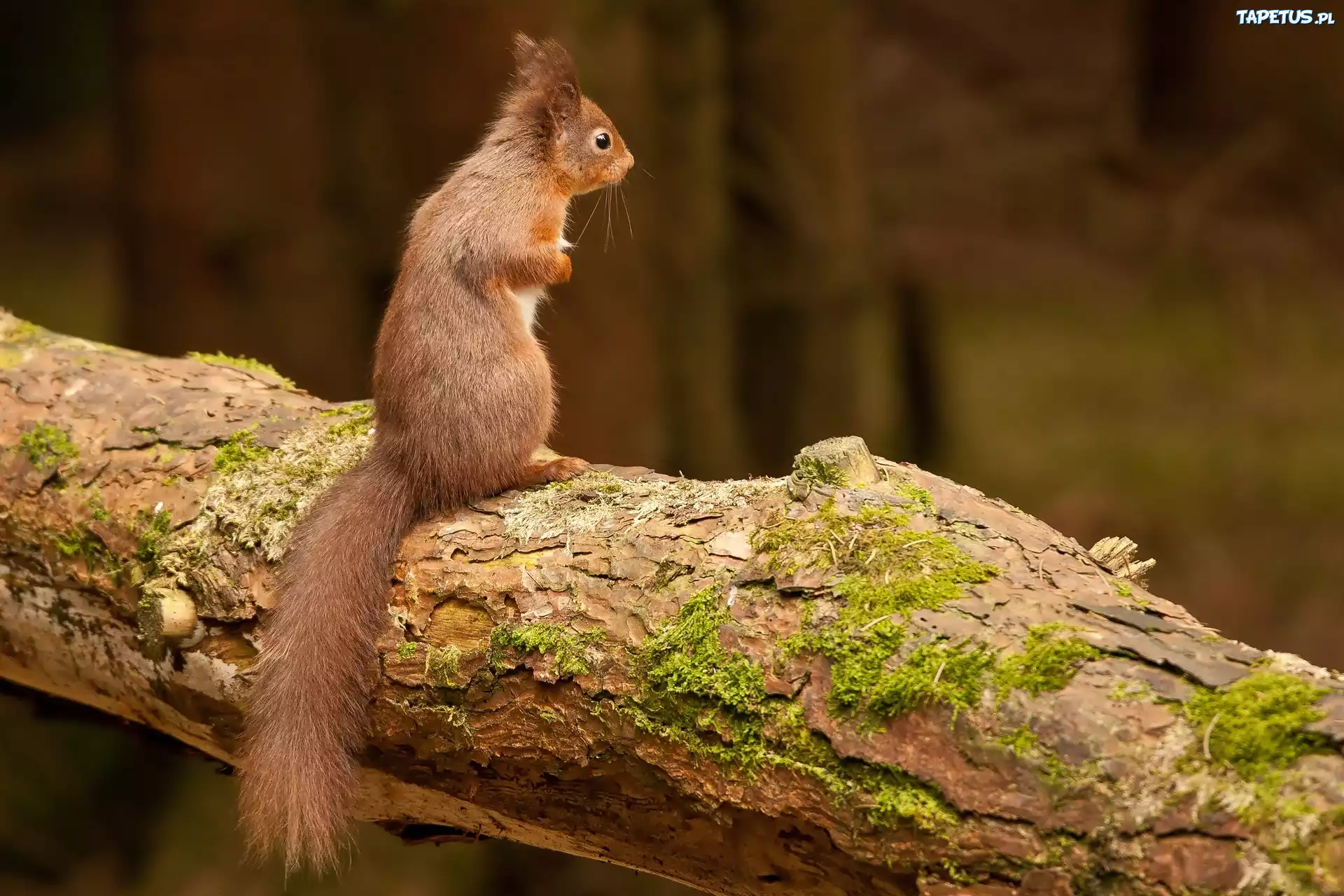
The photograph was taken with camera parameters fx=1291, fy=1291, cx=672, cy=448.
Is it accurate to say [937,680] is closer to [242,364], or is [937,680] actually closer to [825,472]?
[825,472]

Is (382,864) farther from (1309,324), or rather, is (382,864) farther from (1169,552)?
(1309,324)

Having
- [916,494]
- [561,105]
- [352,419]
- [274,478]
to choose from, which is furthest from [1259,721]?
[561,105]

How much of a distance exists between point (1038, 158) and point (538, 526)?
9169mm

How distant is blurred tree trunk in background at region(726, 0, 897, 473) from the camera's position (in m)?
6.87

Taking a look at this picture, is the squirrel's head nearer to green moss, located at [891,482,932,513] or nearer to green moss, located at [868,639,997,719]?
green moss, located at [891,482,932,513]

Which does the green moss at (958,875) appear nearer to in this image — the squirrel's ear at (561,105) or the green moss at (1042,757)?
the green moss at (1042,757)

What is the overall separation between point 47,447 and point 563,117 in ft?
5.39

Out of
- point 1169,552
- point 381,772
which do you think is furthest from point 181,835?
point 1169,552

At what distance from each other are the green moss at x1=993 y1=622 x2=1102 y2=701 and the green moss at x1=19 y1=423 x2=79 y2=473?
8.11ft

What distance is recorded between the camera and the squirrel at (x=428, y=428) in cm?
264

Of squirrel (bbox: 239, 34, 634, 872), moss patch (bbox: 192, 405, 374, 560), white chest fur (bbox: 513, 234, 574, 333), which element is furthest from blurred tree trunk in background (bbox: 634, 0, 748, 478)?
moss patch (bbox: 192, 405, 374, 560)

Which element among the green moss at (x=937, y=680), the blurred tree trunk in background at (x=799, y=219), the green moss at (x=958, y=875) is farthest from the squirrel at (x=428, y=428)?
the blurred tree trunk in background at (x=799, y=219)

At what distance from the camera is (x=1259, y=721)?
191cm

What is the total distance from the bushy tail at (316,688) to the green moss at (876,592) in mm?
887
